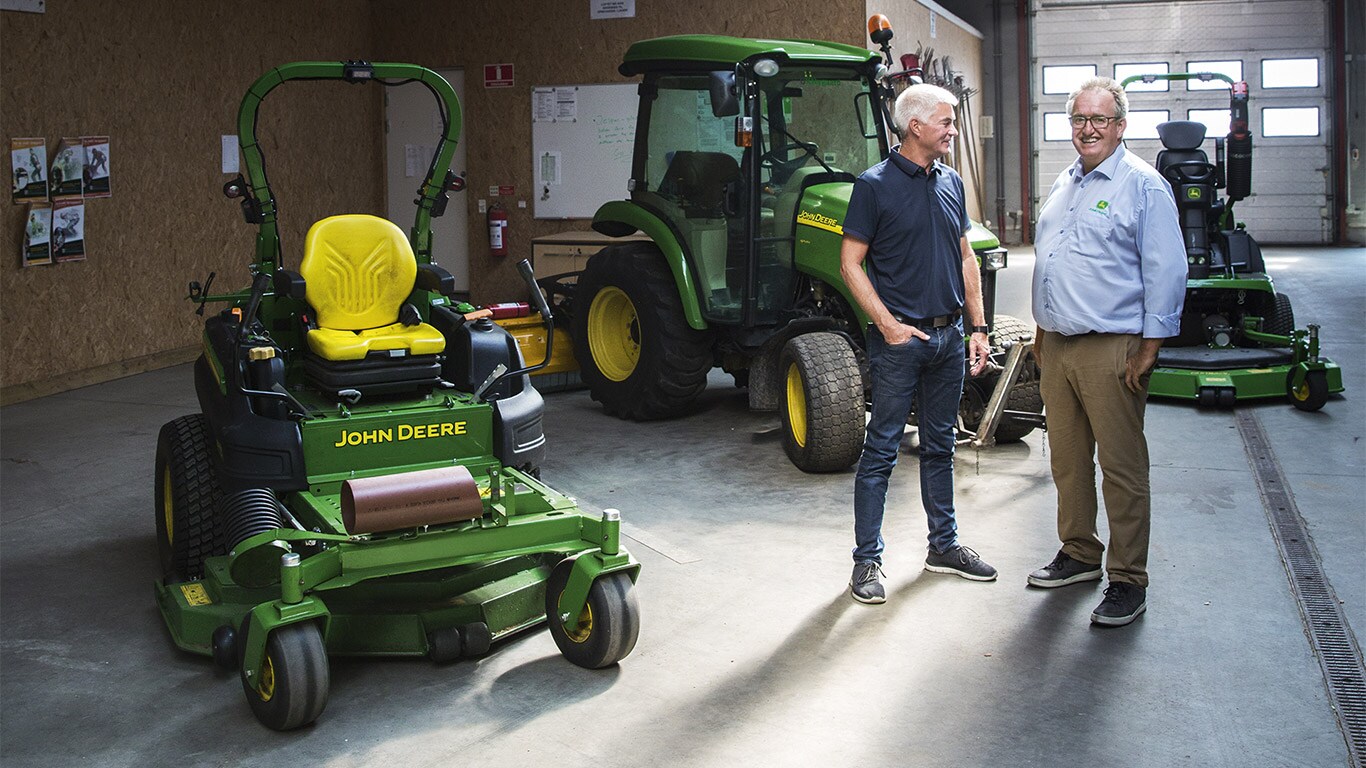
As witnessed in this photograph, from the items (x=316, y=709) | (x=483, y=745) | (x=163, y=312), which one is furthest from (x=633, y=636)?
(x=163, y=312)

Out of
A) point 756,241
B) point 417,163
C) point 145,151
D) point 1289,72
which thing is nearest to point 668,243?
point 756,241

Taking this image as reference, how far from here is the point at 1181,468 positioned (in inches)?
239

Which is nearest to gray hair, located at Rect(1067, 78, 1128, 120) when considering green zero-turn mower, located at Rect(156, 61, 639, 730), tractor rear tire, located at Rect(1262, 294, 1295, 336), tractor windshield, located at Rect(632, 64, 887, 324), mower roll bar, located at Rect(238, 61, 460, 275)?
green zero-turn mower, located at Rect(156, 61, 639, 730)

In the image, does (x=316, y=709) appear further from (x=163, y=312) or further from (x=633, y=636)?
(x=163, y=312)

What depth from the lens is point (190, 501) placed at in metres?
4.44

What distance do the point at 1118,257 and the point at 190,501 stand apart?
3011 millimetres

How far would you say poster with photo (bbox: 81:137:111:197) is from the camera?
8641 millimetres

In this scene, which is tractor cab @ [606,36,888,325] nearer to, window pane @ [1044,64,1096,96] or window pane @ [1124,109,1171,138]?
window pane @ [1124,109,1171,138]

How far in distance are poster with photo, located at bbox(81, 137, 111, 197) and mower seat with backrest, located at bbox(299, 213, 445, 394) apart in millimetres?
4478

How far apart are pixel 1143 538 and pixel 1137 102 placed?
14604 mm

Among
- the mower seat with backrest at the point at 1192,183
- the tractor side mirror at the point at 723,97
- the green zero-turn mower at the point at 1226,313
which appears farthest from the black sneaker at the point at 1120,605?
the mower seat with backrest at the point at 1192,183

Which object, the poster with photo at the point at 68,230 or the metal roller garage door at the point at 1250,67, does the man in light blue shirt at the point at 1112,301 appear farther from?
the metal roller garage door at the point at 1250,67

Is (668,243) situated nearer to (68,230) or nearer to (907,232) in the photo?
(907,232)

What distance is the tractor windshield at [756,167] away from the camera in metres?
6.64
